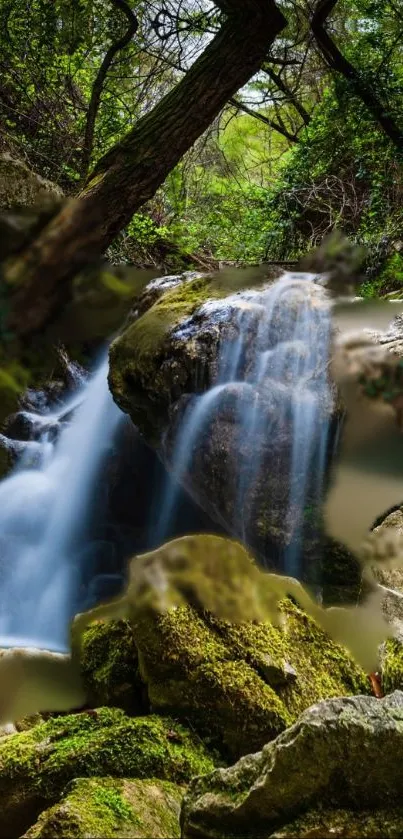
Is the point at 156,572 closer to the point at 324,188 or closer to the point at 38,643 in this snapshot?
the point at 38,643

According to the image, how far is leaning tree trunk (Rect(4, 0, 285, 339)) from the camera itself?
0.91 meters

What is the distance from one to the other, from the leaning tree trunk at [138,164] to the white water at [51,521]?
4.28m

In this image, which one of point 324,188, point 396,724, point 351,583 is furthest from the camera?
point 324,188

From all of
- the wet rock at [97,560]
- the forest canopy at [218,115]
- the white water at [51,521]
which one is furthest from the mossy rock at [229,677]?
the wet rock at [97,560]

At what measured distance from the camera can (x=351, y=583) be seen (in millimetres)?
4113

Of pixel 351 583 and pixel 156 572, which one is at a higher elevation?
pixel 351 583

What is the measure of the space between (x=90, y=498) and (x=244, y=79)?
209 inches

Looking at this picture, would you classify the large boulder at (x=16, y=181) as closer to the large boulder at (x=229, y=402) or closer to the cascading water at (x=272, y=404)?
the large boulder at (x=229, y=402)

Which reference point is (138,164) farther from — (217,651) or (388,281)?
(388,281)

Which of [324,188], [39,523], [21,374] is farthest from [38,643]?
[324,188]

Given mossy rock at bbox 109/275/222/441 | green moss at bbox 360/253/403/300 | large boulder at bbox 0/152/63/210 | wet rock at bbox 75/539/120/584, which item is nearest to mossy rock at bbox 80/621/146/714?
mossy rock at bbox 109/275/222/441

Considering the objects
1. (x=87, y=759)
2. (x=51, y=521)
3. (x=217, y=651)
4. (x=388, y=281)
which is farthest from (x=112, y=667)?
(x=388, y=281)

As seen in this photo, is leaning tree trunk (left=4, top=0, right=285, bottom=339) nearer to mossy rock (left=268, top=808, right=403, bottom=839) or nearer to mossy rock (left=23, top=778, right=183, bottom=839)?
mossy rock (left=268, top=808, right=403, bottom=839)

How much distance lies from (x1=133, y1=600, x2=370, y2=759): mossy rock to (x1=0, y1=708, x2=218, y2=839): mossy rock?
0.34ft
